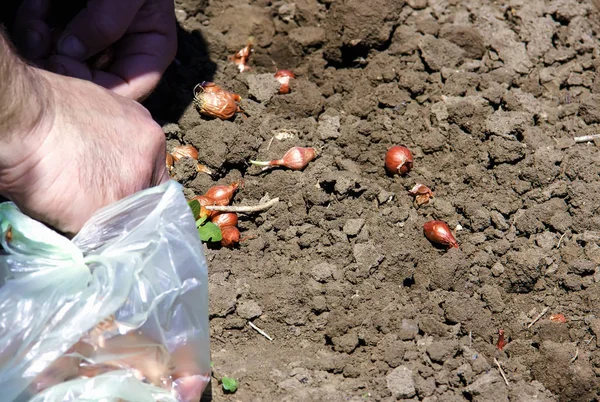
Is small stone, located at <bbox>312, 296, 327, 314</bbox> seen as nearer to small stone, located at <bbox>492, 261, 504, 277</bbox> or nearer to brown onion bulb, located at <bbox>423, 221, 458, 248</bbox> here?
brown onion bulb, located at <bbox>423, 221, 458, 248</bbox>

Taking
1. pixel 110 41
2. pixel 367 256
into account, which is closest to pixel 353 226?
pixel 367 256

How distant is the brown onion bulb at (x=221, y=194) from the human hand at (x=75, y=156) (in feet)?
2.02

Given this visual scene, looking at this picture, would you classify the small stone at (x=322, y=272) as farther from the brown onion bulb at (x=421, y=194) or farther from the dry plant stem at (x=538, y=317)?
Result: the dry plant stem at (x=538, y=317)

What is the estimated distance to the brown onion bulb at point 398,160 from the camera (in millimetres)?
3064

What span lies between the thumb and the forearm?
831mm

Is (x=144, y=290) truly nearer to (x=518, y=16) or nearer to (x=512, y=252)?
(x=512, y=252)

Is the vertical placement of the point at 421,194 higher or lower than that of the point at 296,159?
lower

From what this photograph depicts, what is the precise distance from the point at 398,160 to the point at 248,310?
93cm

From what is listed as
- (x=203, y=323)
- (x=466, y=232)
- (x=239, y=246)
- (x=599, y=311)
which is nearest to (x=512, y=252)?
(x=466, y=232)

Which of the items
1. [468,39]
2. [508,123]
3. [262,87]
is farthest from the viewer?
[468,39]

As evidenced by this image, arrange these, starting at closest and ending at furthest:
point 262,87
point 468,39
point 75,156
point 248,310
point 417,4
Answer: point 75,156 < point 248,310 < point 262,87 < point 468,39 < point 417,4

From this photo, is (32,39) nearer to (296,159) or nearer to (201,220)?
(201,220)

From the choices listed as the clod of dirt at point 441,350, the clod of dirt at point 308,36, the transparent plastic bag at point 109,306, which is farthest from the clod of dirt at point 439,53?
the transparent plastic bag at point 109,306

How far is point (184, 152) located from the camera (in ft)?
10.1
